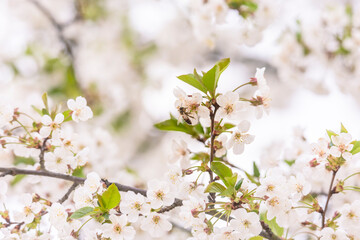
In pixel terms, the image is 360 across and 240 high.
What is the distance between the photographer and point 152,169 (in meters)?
4.15

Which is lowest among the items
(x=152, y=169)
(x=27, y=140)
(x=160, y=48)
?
(x=27, y=140)

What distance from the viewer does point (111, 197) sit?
1.03m

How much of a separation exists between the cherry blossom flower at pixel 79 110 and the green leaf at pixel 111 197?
0.80ft

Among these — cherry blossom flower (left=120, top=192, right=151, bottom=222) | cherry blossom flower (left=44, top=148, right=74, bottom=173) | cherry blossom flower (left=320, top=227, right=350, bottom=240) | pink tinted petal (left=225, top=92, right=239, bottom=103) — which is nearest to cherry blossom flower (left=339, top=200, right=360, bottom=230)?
cherry blossom flower (left=320, top=227, right=350, bottom=240)

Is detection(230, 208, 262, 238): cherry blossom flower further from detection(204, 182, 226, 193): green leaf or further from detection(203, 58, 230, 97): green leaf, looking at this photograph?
detection(203, 58, 230, 97): green leaf

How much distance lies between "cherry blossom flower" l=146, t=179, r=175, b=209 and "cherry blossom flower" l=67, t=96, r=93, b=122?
273 mm

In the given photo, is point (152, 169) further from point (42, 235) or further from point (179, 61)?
point (42, 235)

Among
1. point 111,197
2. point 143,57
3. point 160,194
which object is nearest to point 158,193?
point 160,194

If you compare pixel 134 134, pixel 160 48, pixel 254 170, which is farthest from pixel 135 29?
pixel 254 170

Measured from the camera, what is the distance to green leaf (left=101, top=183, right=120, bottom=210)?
3.35 ft

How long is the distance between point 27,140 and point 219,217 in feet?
1.82

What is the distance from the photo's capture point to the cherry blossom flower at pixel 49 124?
1.15 meters

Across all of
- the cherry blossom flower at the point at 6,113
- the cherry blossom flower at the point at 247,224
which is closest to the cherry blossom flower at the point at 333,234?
the cherry blossom flower at the point at 247,224

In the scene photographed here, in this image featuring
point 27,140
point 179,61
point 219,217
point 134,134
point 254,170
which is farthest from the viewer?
point 134,134
